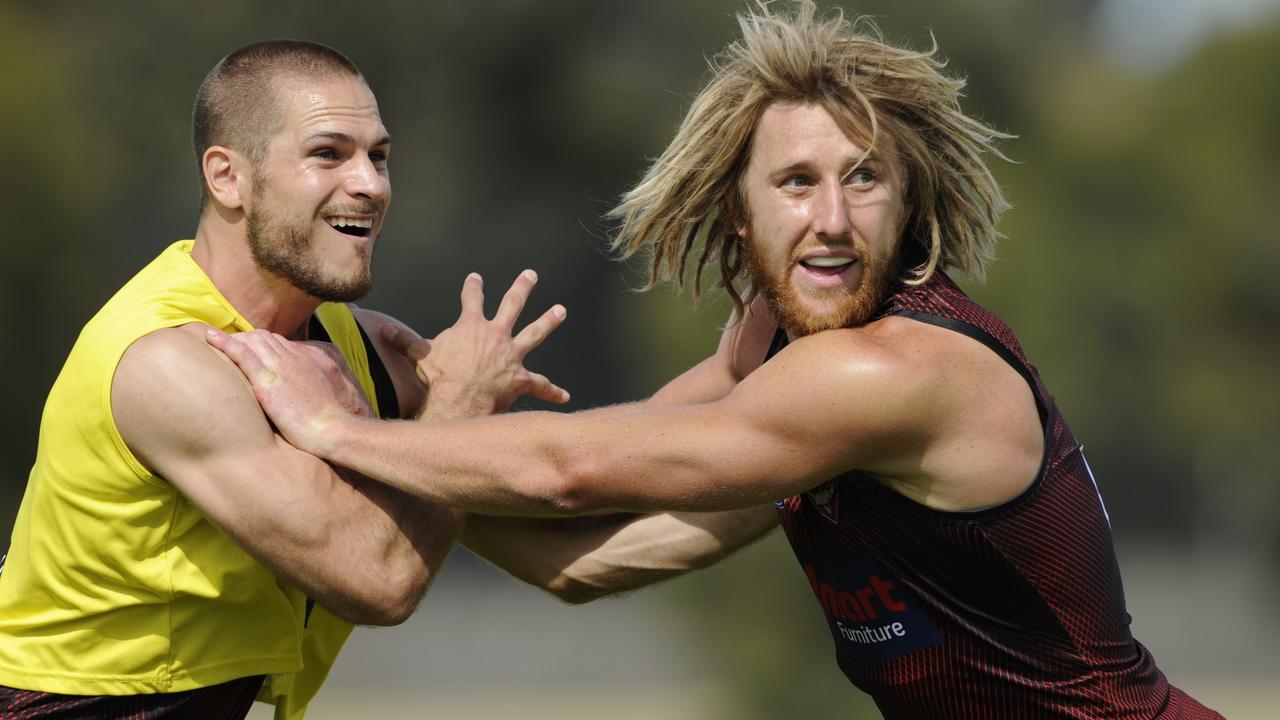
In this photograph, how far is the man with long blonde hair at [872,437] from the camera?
4379mm

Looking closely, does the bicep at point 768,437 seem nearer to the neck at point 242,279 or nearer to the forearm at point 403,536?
the forearm at point 403,536

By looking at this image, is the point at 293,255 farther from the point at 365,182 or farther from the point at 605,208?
the point at 605,208

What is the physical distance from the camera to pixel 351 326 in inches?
215

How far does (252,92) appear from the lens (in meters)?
5.02

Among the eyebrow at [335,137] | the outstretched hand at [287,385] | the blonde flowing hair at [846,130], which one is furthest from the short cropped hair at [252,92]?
the blonde flowing hair at [846,130]

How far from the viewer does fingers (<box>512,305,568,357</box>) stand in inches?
208

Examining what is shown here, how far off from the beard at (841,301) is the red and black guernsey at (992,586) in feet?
0.20

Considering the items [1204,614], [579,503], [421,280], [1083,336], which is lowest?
[1204,614]

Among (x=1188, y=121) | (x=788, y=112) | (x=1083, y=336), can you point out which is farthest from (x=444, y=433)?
(x=1188, y=121)

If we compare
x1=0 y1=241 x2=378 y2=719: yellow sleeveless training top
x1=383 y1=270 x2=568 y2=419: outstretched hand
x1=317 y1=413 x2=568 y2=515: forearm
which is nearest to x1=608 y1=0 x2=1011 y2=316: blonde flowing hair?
x1=383 y1=270 x2=568 y2=419: outstretched hand

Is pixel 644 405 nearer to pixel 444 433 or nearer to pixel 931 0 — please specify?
Result: pixel 444 433

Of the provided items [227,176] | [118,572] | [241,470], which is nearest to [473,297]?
[227,176]

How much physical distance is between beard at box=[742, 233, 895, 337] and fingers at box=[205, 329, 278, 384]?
4.94 ft

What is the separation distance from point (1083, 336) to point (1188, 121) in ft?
29.9
